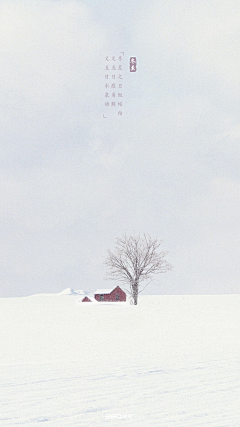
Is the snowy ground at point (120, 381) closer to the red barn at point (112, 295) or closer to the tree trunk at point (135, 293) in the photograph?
the tree trunk at point (135, 293)


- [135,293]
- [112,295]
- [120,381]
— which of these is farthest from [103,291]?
[120,381]

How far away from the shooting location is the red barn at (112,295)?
114 feet

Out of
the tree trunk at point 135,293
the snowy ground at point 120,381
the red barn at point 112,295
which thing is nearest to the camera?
the snowy ground at point 120,381

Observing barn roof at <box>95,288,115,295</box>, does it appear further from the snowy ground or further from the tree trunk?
the snowy ground

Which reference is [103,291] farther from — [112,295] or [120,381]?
[120,381]

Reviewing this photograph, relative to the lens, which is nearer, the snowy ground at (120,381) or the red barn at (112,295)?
the snowy ground at (120,381)

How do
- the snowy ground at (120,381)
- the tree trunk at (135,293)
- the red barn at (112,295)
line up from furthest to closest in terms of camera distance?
the red barn at (112,295) → the tree trunk at (135,293) → the snowy ground at (120,381)

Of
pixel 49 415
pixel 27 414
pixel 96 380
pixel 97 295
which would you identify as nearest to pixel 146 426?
pixel 49 415

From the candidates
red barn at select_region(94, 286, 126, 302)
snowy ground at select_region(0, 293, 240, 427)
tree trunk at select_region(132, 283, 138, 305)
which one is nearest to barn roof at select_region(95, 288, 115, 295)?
red barn at select_region(94, 286, 126, 302)

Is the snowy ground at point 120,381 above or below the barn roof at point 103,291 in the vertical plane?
below

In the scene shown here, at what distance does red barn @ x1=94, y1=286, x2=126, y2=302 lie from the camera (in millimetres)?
34756

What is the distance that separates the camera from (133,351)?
414 inches

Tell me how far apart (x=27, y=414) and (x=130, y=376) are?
99.5 inches

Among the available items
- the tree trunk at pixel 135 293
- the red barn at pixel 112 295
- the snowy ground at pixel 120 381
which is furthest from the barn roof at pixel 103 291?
the snowy ground at pixel 120 381
